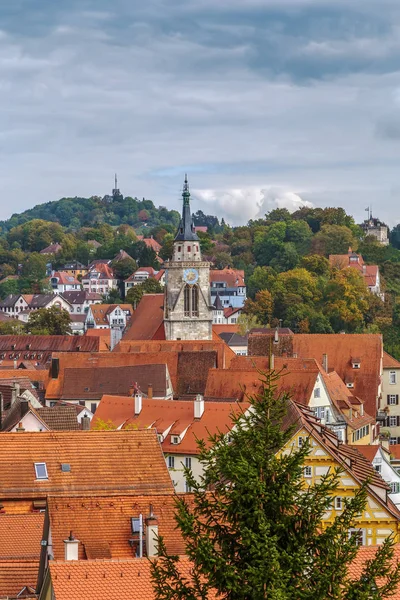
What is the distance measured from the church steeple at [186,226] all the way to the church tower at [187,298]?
1.10m

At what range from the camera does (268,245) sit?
18538 centimetres

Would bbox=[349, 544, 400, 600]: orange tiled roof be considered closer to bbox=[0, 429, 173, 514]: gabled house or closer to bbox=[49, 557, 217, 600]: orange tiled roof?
bbox=[49, 557, 217, 600]: orange tiled roof

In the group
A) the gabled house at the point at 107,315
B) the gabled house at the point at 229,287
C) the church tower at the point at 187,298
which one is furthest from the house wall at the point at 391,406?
the gabled house at the point at 229,287

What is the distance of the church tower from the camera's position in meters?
98.5

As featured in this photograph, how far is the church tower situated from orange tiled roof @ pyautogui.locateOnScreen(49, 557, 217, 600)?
3021 inches

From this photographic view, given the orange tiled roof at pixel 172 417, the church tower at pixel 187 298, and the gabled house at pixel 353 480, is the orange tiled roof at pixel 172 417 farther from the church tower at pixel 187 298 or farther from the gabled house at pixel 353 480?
the church tower at pixel 187 298

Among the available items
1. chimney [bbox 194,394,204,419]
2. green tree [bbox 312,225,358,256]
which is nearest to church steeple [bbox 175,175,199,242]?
chimney [bbox 194,394,204,419]

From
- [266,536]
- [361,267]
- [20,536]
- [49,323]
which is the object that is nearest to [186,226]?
[49,323]

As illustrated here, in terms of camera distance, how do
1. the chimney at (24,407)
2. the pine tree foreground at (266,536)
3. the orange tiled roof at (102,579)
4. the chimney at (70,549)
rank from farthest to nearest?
the chimney at (24,407), the chimney at (70,549), the orange tiled roof at (102,579), the pine tree foreground at (266,536)

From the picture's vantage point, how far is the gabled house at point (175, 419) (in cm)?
5450

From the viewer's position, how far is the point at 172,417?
58219 mm

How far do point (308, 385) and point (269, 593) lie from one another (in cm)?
4827

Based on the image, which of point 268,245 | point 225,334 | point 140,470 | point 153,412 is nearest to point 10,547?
point 140,470

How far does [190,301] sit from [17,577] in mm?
74316
